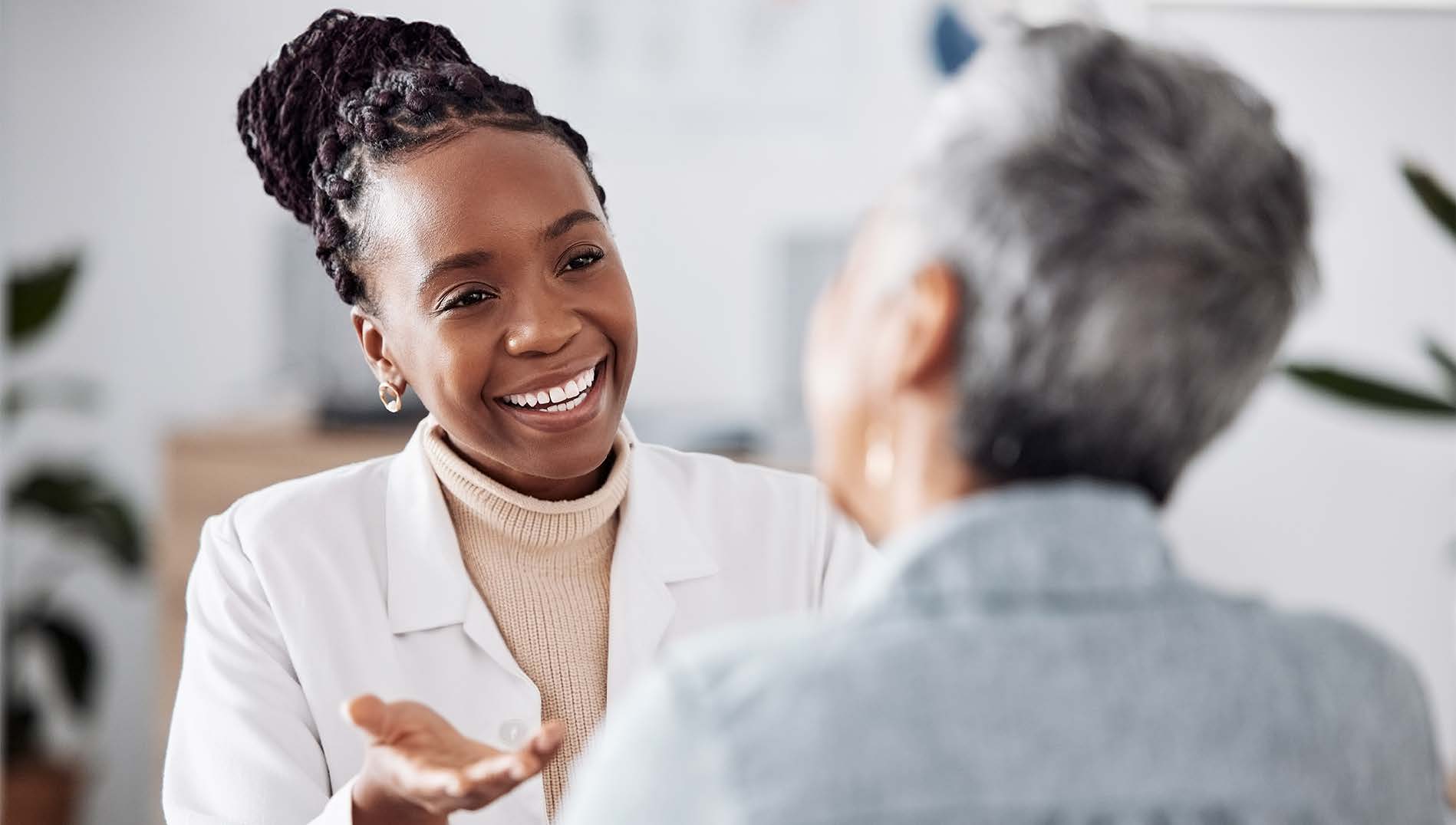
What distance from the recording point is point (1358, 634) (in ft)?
2.33

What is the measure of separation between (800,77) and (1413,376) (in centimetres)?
160

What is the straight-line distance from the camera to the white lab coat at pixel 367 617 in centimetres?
123

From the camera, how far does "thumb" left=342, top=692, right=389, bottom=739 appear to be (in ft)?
2.78

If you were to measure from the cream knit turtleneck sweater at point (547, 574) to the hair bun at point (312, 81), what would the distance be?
290 millimetres

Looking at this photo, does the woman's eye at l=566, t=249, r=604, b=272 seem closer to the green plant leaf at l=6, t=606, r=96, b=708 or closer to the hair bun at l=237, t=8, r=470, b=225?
the hair bun at l=237, t=8, r=470, b=225

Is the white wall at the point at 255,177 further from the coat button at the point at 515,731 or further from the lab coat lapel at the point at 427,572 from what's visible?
the coat button at the point at 515,731

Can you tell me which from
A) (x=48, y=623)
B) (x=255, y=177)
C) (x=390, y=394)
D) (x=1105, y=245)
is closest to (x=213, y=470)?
(x=48, y=623)

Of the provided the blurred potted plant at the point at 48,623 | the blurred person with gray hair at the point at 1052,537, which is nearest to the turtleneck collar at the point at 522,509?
the blurred person with gray hair at the point at 1052,537

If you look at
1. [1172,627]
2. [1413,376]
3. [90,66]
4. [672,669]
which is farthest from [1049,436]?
[90,66]

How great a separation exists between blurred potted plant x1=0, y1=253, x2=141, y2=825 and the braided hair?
221cm

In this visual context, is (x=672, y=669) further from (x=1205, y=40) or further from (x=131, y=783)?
(x=131, y=783)

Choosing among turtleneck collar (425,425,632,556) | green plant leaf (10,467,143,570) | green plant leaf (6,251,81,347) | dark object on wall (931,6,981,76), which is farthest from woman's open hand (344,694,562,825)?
dark object on wall (931,6,981,76)

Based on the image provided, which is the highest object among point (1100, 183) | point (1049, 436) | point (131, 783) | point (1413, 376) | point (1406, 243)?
point (1100, 183)

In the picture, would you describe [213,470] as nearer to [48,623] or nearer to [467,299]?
[48,623]
